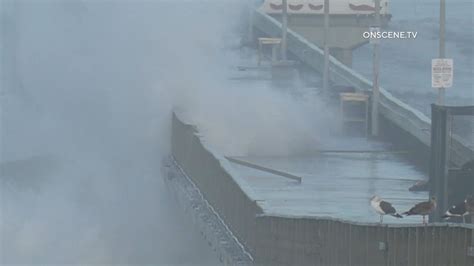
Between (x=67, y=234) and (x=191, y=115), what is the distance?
594 cm

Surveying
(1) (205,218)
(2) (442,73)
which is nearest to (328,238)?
(1) (205,218)

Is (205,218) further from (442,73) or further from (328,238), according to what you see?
(328,238)

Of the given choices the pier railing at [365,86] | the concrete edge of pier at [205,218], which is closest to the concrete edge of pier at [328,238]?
the concrete edge of pier at [205,218]

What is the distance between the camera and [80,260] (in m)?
20.6

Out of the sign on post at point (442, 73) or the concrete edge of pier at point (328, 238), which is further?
the sign on post at point (442, 73)

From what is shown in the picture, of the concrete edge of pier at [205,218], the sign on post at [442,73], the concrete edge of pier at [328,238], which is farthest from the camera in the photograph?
the sign on post at [442,73]

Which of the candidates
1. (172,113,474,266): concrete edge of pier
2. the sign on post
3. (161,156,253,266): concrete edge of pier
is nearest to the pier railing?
the sign on post

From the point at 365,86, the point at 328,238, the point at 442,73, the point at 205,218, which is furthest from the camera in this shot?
the point at 365,86

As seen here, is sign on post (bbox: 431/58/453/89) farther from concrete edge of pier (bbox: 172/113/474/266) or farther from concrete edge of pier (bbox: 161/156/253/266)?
concrete edge of pier (bbox: 172/113/474/266)

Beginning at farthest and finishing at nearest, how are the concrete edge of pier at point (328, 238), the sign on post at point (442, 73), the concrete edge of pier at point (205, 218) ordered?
the sign on post at point (442, 73) < the concrete edge of pier at point (205, 218) < the concrete edge of pier at point (328, 238)

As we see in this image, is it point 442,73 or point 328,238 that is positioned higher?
point 442,73

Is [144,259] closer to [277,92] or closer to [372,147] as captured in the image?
[372,147]

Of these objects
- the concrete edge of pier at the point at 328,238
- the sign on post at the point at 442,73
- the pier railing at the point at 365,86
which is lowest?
the pier railing at the point at 365,86

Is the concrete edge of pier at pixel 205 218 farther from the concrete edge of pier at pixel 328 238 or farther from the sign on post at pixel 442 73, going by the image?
the sign on post at pixel 442 73
